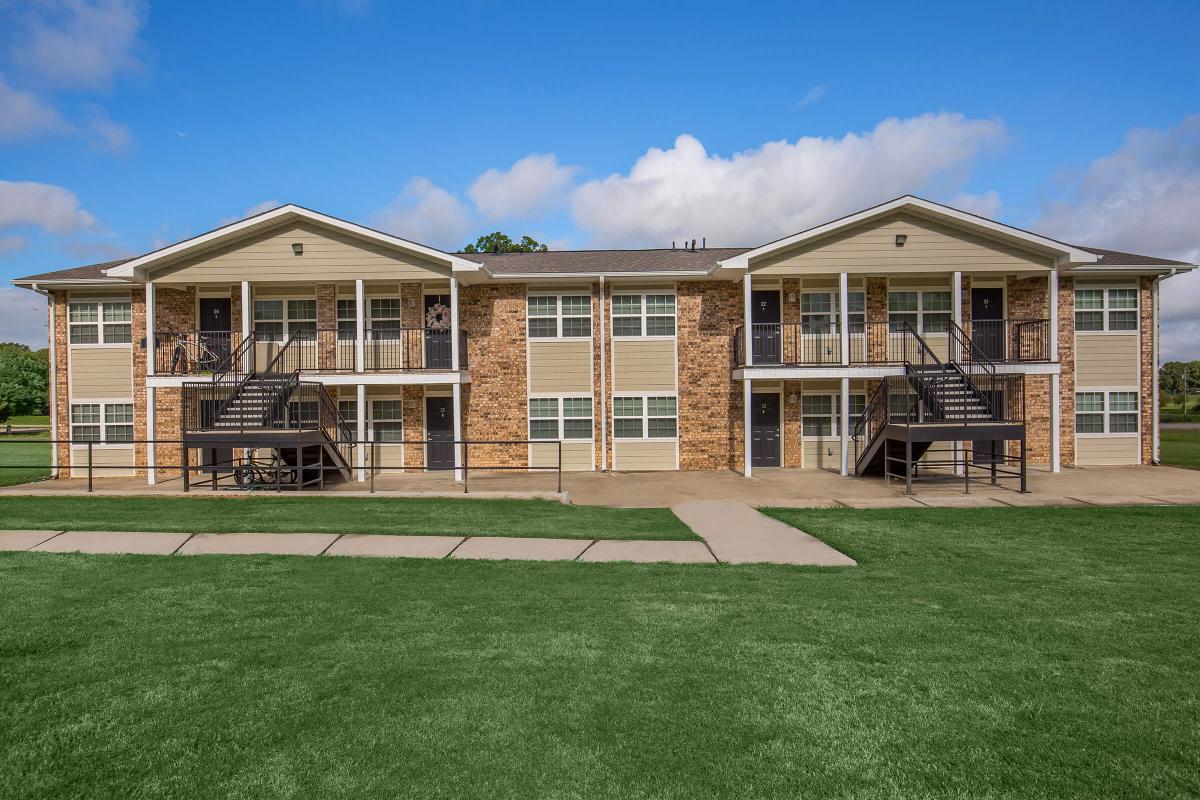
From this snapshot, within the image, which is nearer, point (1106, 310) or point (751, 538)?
point (751, 538)

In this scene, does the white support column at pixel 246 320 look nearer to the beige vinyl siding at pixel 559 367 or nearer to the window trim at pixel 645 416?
the beige vinyl siding at pixel 559 367

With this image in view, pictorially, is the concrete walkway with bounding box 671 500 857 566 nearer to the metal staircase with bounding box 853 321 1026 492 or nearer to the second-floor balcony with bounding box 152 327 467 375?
the metal staircase with bounding box 853 321 1026 492

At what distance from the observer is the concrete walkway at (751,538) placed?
25.6 feet

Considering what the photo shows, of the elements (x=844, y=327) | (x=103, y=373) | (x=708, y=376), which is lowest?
(x=708, y=376)

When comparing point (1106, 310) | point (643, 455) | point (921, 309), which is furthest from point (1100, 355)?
point (643, 455)

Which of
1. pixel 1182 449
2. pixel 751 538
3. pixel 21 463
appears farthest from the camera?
pixel 1182 449

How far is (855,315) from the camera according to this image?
18875 millimetres

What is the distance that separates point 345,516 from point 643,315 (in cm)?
1070

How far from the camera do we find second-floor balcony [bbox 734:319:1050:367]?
1805cm

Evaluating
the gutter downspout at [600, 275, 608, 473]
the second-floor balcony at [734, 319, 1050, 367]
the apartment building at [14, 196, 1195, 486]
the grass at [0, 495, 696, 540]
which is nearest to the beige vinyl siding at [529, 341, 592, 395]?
the apartment building at [14, 196, 1195, 486]

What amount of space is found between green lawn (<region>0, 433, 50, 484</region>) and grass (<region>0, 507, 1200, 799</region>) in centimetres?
911

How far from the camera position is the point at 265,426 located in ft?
48.2

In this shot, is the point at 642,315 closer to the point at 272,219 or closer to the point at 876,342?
the point at 876,342

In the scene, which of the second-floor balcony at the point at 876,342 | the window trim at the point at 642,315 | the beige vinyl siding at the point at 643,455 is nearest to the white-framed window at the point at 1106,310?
the second-floor balcony at the point at 876,342
